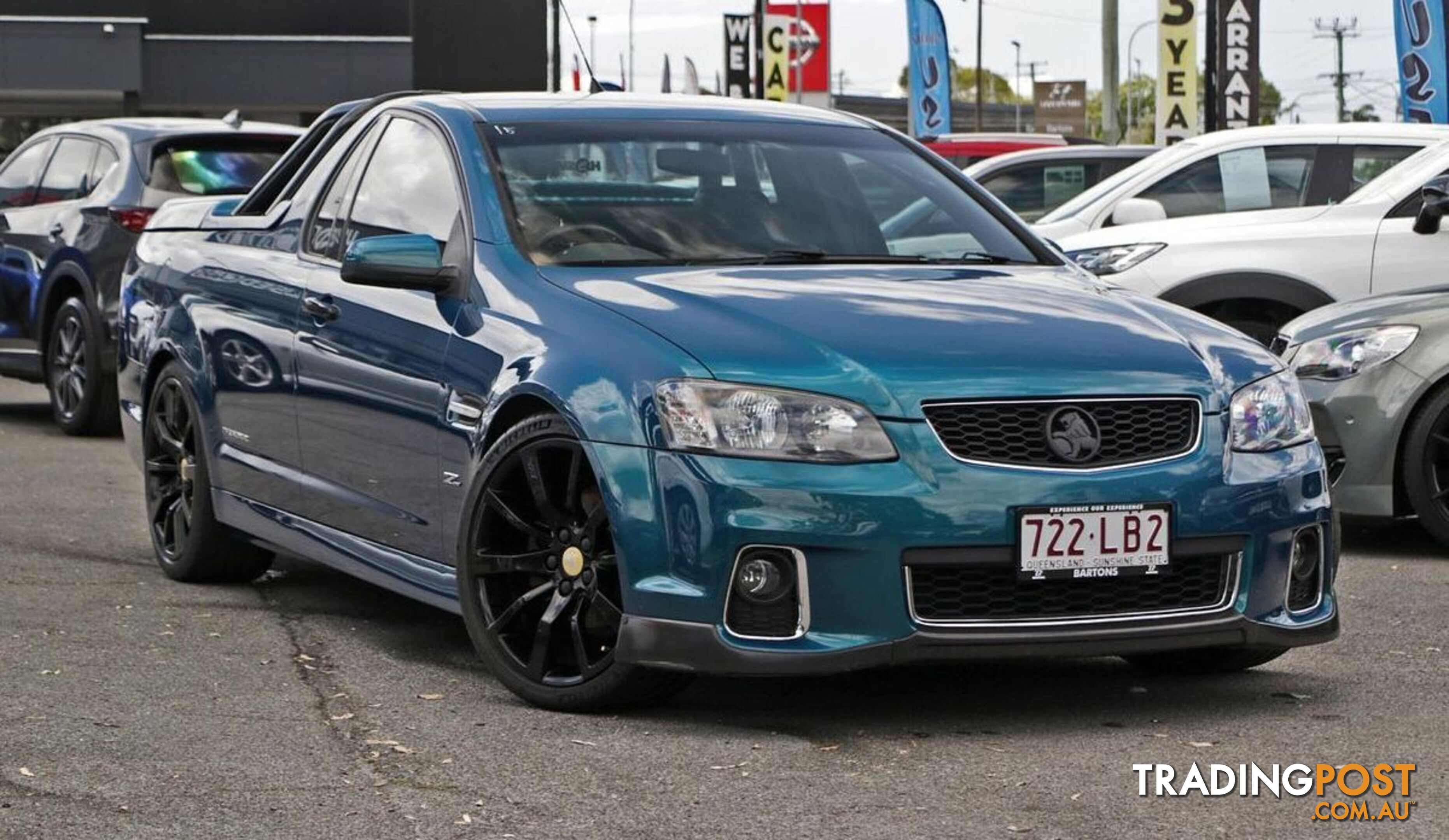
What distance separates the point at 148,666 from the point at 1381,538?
5.04 metres

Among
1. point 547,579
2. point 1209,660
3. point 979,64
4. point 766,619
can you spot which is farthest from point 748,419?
point 979,64

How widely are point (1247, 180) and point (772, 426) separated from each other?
8100 millimetres

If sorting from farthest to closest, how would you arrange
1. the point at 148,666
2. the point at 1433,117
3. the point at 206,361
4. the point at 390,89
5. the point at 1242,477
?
1. the point at 390,89
2. the point at 1433,117
3. the point at 206,361
4. the point at 148,666
5. the point at 1242,477

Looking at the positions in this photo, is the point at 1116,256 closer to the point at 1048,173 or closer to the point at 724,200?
the point at 1048,173

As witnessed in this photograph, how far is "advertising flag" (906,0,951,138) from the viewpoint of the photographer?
38312 millimetres

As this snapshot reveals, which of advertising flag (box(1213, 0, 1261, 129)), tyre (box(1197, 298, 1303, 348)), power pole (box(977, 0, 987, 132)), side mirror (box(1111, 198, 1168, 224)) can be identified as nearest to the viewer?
tyre (box(1197, 298, 1303, 348))

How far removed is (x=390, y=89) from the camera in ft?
155

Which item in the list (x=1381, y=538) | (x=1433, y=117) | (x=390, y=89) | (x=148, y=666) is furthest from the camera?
(x=390, y=89)

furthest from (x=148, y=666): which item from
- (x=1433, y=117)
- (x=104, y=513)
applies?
(x=1433, y=117)

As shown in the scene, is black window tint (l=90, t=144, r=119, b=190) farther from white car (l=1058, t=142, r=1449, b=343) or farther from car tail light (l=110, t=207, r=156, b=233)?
white car (l=1058, t=142, r=1449, b=343)

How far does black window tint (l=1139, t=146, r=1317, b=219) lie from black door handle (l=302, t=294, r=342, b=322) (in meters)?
6.93

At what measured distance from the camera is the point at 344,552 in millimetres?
6770

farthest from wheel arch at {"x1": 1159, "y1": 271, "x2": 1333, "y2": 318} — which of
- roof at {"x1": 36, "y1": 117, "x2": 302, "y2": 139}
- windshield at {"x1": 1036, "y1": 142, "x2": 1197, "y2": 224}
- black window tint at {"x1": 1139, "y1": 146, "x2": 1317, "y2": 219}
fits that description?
roof at {"x1": 36, "y1": 117, "x2": 302, "y2": 139}

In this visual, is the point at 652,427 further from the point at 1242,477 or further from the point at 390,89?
the point at 390,89
